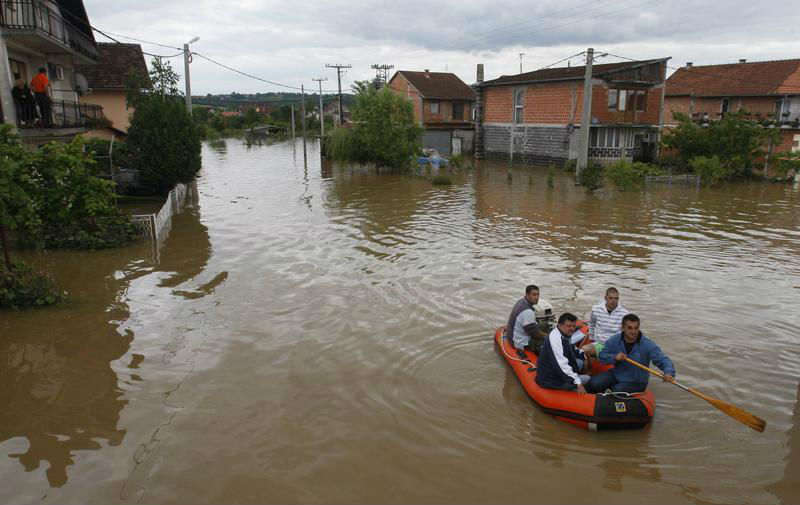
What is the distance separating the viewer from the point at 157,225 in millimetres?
17469

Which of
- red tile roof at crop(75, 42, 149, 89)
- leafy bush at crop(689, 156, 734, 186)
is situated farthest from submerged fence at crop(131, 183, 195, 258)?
leafy bush at crop(689, 156, 734, 186)

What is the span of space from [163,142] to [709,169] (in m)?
25.7

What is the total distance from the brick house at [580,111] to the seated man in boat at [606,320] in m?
28.7

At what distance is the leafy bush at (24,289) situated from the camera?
11.6 metres

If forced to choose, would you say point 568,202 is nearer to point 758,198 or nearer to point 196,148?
point 758,198

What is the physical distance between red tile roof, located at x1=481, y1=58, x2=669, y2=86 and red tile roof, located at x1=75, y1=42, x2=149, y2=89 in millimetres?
24309

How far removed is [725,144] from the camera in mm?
29969

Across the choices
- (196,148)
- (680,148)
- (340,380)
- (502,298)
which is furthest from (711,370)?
(680,148)

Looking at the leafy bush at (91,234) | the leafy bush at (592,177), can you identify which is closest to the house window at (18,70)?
the leafy bush at (91,234)

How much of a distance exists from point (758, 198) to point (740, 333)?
1848 centimetres

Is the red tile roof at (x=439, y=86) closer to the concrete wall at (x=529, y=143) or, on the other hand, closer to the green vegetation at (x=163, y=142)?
the concrete wall at (x=529, y=143)

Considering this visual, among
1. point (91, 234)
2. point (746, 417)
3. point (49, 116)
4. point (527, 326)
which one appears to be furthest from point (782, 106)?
point (49, 116)

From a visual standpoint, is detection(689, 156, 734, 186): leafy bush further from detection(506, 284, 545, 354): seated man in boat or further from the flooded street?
detection(506, 284, 545, 354): seated man in boat

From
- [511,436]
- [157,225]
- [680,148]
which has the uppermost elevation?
[680,148]
